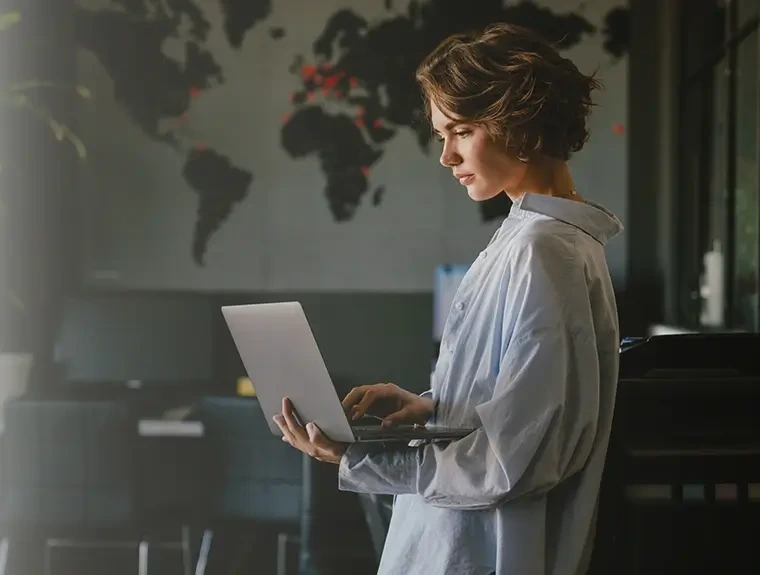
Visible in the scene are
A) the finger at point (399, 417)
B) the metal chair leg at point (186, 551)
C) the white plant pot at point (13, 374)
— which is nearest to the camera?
the finger at point (399, 417)

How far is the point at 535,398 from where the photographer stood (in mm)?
842

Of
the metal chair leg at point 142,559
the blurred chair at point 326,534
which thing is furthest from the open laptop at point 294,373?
the metal chair leg at point 142,559

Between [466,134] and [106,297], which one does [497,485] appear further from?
[106,297]

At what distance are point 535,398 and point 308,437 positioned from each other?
0.92 ft

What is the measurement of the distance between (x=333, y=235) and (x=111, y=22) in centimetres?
149

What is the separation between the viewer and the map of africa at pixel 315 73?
4.23 metres

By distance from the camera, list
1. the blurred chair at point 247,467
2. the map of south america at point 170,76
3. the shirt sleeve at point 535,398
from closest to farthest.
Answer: the shirt sleeve at point 535,398 < the blurred chair at point 247,467 < the map of south america at point 170,76

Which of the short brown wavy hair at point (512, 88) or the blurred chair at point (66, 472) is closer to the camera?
the short brown wavy hair at point (512, 88)

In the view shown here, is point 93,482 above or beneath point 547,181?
beneath

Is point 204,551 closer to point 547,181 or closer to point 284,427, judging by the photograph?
point 284,427

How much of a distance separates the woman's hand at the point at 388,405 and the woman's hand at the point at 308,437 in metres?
0.09

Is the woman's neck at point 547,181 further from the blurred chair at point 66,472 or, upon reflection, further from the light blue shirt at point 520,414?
the blurred chair at point 66,472

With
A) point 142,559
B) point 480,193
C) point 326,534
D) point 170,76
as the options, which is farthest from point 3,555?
point 480,193

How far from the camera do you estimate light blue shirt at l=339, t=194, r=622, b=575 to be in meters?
0.85
